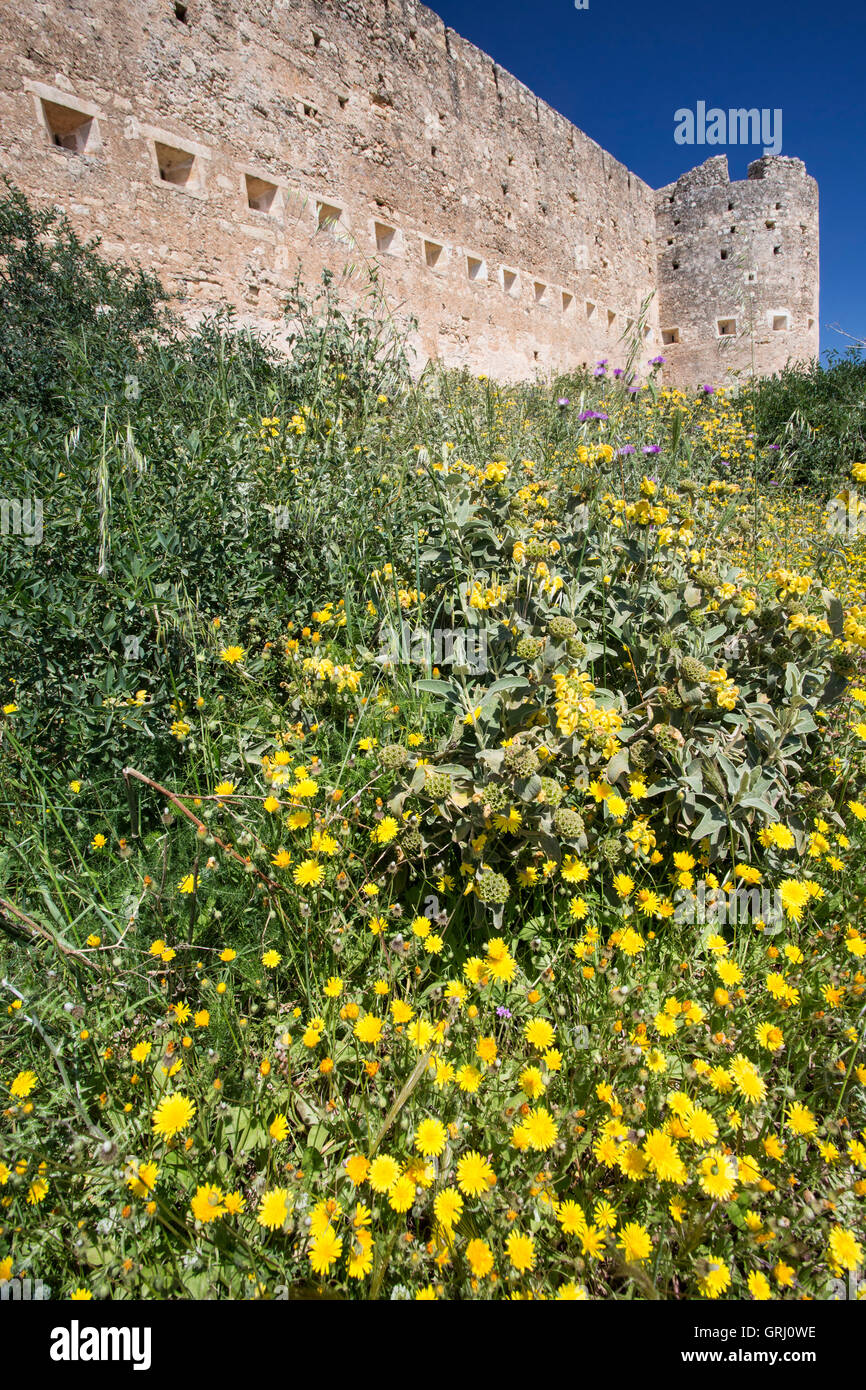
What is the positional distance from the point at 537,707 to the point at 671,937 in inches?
24.8

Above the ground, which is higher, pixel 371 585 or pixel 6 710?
pixel 371 585

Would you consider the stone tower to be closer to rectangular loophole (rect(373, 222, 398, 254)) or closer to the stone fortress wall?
the stone fortress wall

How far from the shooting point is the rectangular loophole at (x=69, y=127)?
478 cm

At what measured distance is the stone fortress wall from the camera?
16.2ft

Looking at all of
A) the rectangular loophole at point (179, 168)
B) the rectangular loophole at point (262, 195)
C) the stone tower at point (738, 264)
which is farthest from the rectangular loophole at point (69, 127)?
the stone tower at point (738, 264)

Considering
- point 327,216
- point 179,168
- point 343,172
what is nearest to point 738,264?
point 343,172

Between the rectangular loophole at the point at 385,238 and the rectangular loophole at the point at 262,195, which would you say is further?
the rectangular loophole at the point at 385,238

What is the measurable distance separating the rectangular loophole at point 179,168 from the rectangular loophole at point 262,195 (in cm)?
66

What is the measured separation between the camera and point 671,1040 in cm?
127

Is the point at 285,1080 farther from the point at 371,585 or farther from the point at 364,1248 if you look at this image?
the point at 371,585

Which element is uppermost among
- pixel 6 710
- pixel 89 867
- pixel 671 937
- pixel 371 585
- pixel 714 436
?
pixel 714 436

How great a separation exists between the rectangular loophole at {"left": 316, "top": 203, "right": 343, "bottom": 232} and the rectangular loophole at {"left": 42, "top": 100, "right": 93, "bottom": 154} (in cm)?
232

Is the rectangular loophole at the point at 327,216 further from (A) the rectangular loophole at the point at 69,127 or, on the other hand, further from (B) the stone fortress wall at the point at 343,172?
(A) the rectangular loophole at the point at 69,127
